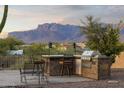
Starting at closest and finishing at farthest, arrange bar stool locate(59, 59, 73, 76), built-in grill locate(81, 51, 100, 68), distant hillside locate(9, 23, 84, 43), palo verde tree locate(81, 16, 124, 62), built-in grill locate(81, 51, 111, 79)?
built-in grill locate(81, 51, 111, 79) → built-in grill locate(81, 51, 100, 68) → bar stool locate(59, 59, 73, 76) → palo verde tree locate(81, 16, 124, 62) → distant hillside locate(9, 23, 84, 43)

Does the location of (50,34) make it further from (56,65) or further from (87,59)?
(87,59)

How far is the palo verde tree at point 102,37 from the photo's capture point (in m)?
15.7

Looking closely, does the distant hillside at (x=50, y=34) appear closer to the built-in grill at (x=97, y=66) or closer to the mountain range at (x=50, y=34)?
the mountain range at (x=50, y=34)

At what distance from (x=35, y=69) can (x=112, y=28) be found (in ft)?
15.2

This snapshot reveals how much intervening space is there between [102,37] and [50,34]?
4.06 m

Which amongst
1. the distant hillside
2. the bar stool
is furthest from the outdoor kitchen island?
the distant hillside

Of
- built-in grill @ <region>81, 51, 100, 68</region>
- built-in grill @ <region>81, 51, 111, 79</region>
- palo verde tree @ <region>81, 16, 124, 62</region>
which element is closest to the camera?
built-in grill @ <region>81, 51, 111, 79</region>

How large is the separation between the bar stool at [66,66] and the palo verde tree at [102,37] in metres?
1.85

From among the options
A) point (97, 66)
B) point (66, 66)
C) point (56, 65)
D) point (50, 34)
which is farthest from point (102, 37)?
point (50, 34)

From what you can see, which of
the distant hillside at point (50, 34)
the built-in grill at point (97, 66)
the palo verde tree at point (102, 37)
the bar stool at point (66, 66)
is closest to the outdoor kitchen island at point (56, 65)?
the bar stool at point (66, 66)

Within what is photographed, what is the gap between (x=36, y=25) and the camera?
1850 centimetres

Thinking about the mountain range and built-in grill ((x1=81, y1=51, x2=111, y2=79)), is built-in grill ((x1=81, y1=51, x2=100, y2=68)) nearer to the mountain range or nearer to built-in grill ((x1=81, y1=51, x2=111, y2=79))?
built-in grill ((x1=81, y1=51, x2=111, y2=79))

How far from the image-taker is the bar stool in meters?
14.0
